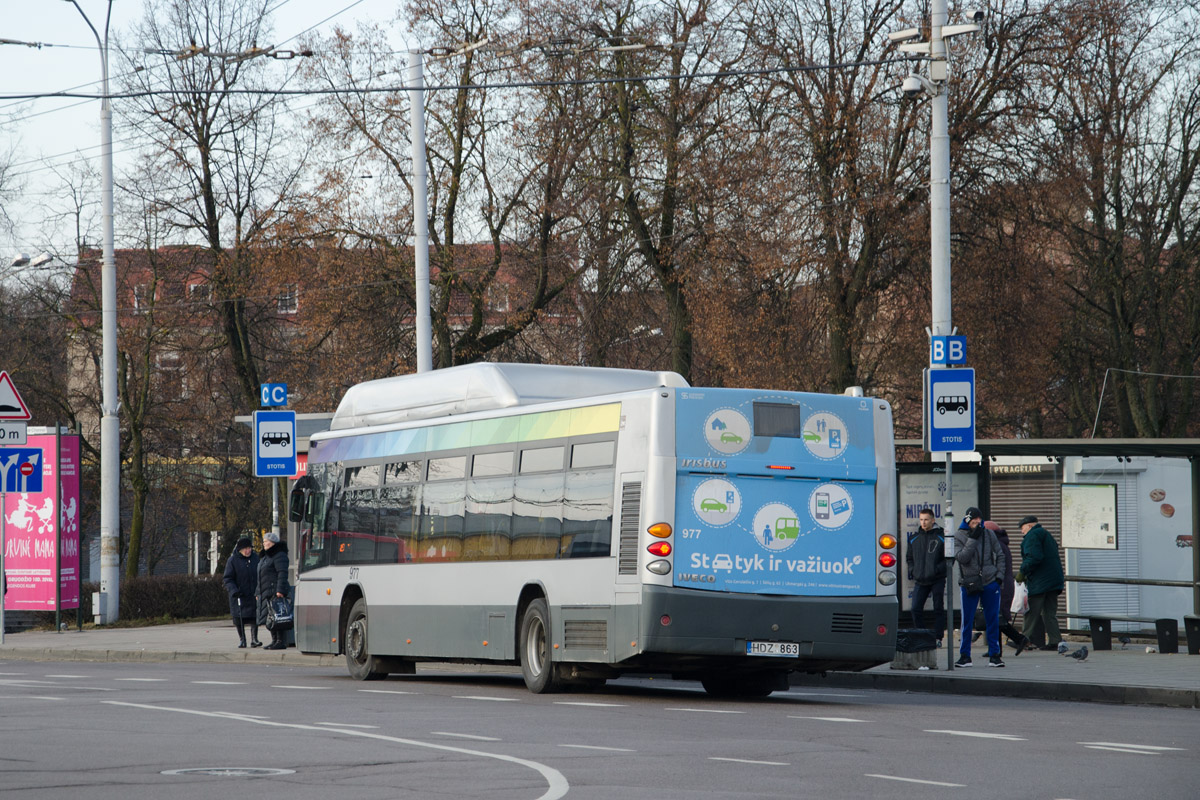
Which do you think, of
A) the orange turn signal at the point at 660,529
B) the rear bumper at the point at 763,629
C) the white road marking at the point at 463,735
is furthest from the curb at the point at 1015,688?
the white road marking at the point at 463,735

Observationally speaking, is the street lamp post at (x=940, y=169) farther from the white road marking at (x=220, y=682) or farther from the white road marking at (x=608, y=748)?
the white road marking at (x=608, y=748)

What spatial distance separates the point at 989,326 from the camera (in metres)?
30.5

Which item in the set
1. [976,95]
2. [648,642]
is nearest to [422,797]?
[648,642]

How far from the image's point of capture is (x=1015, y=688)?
1758cm

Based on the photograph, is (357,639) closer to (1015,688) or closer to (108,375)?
(1015,688)

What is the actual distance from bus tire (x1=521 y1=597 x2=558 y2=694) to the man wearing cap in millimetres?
5723

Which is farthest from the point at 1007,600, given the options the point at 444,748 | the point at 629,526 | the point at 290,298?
the point at 290,298

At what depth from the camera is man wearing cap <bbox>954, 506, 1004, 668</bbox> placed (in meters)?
20.3

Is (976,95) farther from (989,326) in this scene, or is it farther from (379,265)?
(379,265)

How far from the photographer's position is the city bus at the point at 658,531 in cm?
1533

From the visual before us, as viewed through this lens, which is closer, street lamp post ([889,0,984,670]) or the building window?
street lamp post ([889,0,984,670])

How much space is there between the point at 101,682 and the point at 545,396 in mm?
5711

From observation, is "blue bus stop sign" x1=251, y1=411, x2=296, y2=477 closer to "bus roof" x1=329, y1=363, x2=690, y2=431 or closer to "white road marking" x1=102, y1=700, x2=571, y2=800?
"bus roof" x1=329, y1=363, x2=690, y2=431

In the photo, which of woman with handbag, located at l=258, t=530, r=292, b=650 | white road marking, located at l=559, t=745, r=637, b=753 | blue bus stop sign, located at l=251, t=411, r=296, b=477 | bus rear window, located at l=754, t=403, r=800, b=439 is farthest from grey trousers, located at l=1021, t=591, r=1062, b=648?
white road marking, located at l=559, t=745, r=637, b=753
